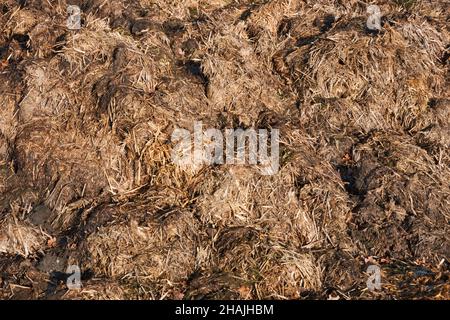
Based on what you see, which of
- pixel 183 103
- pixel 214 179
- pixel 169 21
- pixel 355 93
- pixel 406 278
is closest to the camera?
pixel 406 278

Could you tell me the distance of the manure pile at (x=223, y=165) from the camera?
666cm

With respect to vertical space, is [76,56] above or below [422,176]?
above

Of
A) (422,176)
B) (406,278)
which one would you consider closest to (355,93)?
(422,176)

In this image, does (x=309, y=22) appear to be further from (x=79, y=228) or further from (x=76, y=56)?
(x=79, y=228)

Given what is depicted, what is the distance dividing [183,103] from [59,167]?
1.88 metres

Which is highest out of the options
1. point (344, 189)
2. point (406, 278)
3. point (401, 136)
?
point (401, 136)

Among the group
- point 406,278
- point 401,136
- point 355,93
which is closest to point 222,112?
point 355,93

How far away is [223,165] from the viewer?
24.7 feet

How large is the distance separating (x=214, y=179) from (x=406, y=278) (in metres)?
2.53

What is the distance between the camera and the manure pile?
6660 millimetres

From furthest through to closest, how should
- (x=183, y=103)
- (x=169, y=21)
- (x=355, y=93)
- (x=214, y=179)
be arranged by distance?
(x=169, y=21) < (x=355, y=93) < (x=183, y=103) < (x=214, y=179)

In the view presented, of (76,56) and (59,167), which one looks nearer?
(59,167)

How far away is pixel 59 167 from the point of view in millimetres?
7605

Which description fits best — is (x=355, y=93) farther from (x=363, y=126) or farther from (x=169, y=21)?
(x=169, y=21)
